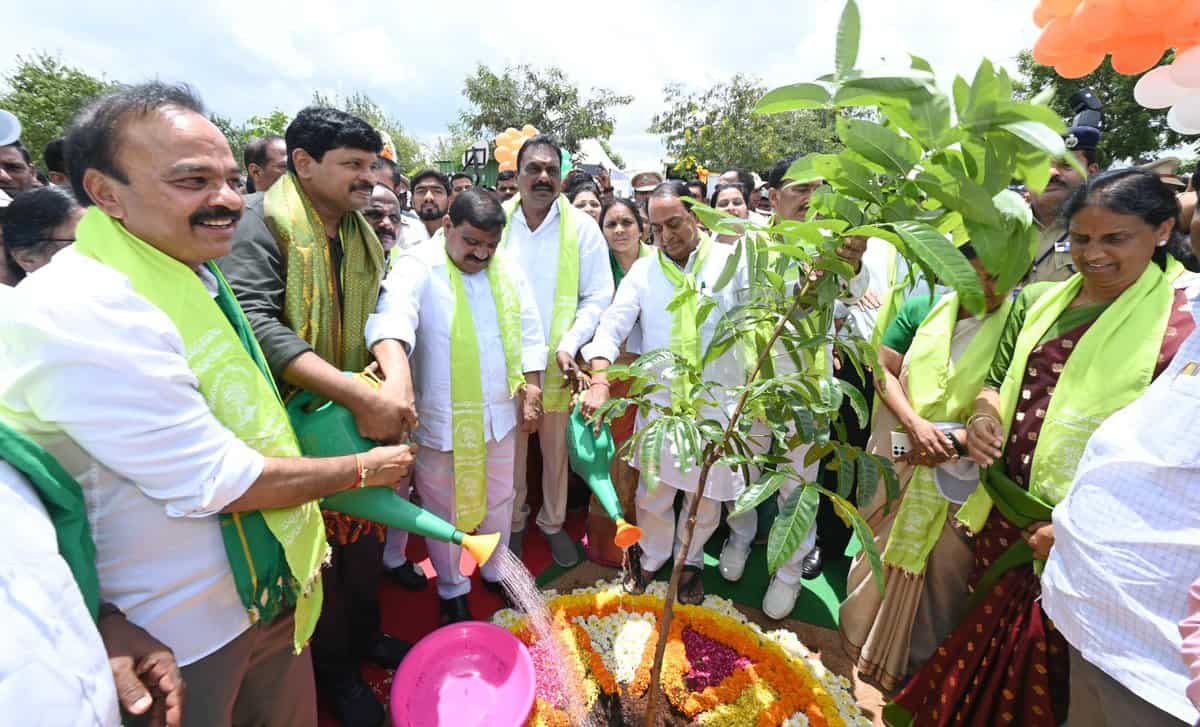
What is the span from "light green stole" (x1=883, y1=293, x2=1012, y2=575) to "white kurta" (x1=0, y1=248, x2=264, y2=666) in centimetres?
247

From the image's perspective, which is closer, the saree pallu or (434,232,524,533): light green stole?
the saree pallu

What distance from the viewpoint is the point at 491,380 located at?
286 cm

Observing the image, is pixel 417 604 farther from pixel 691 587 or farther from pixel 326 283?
pixel 326 283

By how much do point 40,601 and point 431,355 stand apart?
1.88 m

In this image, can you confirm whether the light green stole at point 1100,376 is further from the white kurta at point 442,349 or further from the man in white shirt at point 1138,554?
the white kurta at point 442,349

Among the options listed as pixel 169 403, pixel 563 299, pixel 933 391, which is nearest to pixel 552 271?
pixel 563 299

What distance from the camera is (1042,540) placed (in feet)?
6.16

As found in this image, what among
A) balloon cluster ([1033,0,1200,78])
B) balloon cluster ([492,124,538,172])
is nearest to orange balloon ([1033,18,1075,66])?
balloon cluster ([1033,0,1200,78])

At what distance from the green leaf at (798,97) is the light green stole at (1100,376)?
158 cm

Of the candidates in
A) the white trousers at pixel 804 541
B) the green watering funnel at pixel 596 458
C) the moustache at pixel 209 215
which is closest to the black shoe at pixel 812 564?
the white trousers at pixel 804 541

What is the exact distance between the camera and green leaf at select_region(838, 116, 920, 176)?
0.99m

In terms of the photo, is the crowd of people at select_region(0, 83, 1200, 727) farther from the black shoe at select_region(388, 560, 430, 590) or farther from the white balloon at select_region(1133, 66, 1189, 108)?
the white balloon at select_region(1133, 66, 1189, 108)

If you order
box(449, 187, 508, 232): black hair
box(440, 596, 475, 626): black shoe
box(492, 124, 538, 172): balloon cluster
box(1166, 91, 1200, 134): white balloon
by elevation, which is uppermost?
box(492, 124, 538, 172): balloon cluster

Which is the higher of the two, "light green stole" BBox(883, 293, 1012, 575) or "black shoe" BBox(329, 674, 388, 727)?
"light green stole" BBox(883, 293, 1012, 575)
